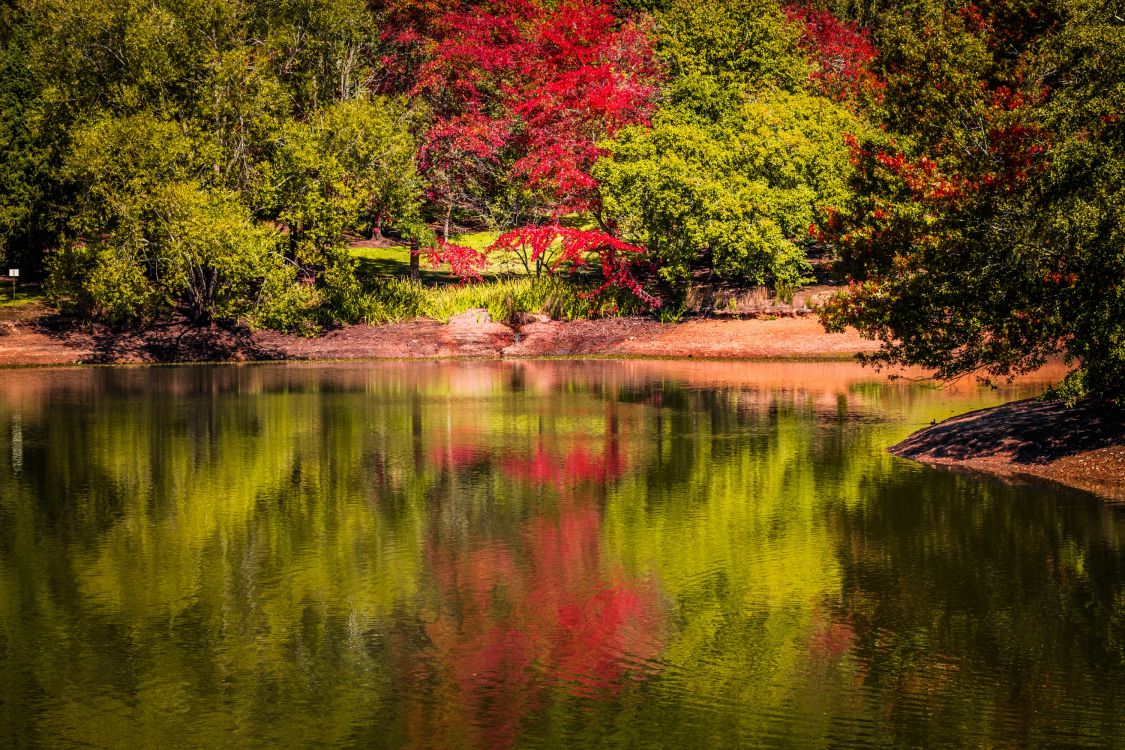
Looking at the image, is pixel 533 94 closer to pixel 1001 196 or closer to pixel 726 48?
pixel 726 48

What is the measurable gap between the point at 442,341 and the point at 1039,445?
87.3ft

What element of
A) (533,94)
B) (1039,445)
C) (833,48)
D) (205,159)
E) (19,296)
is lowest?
(1039,445)

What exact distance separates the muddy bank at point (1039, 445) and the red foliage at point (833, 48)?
31.1 metres

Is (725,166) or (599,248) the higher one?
(725,166)

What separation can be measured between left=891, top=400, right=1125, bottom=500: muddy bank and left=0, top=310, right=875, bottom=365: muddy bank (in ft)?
58.4

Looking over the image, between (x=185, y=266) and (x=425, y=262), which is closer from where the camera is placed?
(x=185, y=266)

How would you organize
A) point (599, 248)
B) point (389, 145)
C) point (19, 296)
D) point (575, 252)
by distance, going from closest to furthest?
point (389, 145) < point (575, 252) < point (599, 248) < point (19, 296)

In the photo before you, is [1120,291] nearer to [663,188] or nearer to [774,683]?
[774,683]

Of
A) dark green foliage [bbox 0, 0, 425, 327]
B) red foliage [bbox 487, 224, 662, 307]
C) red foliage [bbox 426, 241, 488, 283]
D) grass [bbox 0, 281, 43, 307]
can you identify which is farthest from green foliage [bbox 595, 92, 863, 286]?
grass [bbox 0, 281, 43, 307]

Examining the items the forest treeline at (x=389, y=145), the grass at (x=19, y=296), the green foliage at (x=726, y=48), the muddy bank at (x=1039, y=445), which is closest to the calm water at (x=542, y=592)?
the muddy bank at (x=1039, y=445)

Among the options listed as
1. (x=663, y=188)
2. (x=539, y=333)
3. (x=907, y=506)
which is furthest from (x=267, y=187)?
(x=907, y=506)

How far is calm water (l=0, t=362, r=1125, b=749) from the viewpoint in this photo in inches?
408

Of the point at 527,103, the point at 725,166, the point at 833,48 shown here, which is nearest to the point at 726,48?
the point at 725,166

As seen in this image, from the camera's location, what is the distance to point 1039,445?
2223 cm
